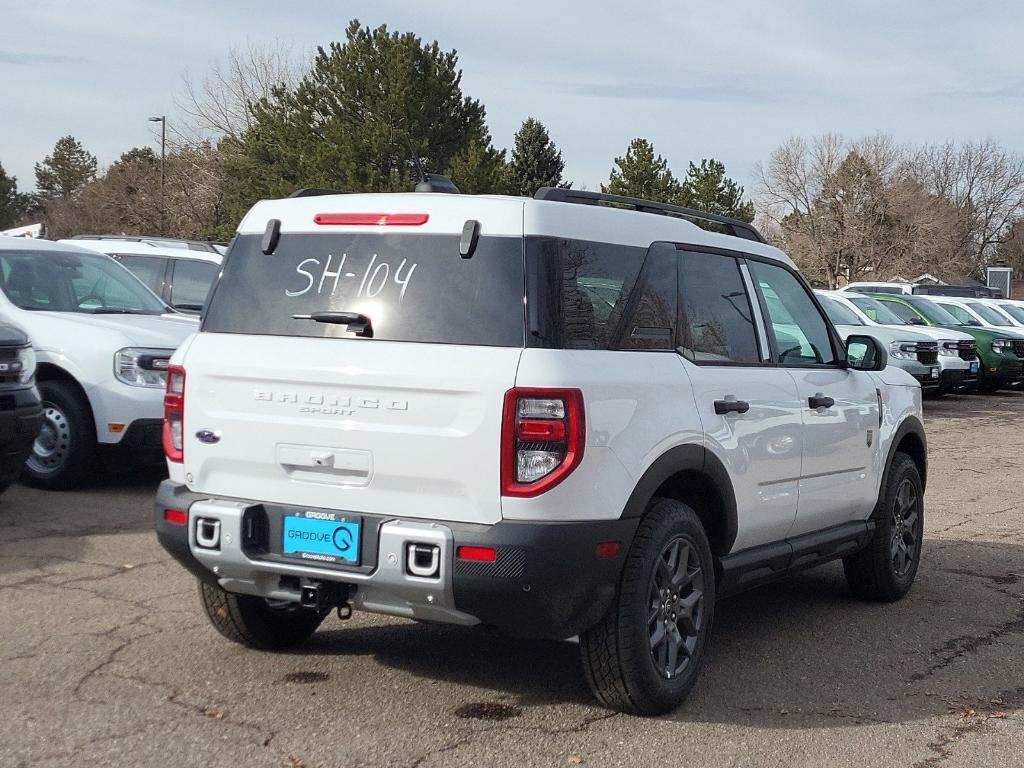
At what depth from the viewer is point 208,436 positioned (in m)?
4.72

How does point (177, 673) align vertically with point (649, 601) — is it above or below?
below

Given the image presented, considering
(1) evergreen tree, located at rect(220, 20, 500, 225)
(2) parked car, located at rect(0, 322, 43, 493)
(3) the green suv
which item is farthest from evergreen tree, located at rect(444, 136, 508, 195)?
(2) parked car, located at rect(0, 322, 43, 493)

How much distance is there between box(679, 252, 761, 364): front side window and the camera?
5125mm

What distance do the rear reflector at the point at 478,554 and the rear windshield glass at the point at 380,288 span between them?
2.25 ft

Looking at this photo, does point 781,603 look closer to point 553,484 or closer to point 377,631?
point 377,631

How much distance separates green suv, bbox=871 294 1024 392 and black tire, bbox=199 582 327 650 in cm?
1774

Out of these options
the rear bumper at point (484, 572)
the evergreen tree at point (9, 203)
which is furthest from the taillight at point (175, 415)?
the evergreen tree at point (9, 203)

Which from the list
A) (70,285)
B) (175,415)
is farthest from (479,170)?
(175,415)

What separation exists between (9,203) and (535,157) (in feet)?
204

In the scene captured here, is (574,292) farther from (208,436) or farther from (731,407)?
(208,436)

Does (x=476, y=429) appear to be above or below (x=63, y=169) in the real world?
below

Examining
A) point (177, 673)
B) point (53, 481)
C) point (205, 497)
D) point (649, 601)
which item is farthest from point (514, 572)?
point (53, 481)

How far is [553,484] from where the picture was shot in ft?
13.7

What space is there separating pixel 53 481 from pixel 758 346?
575 cm
